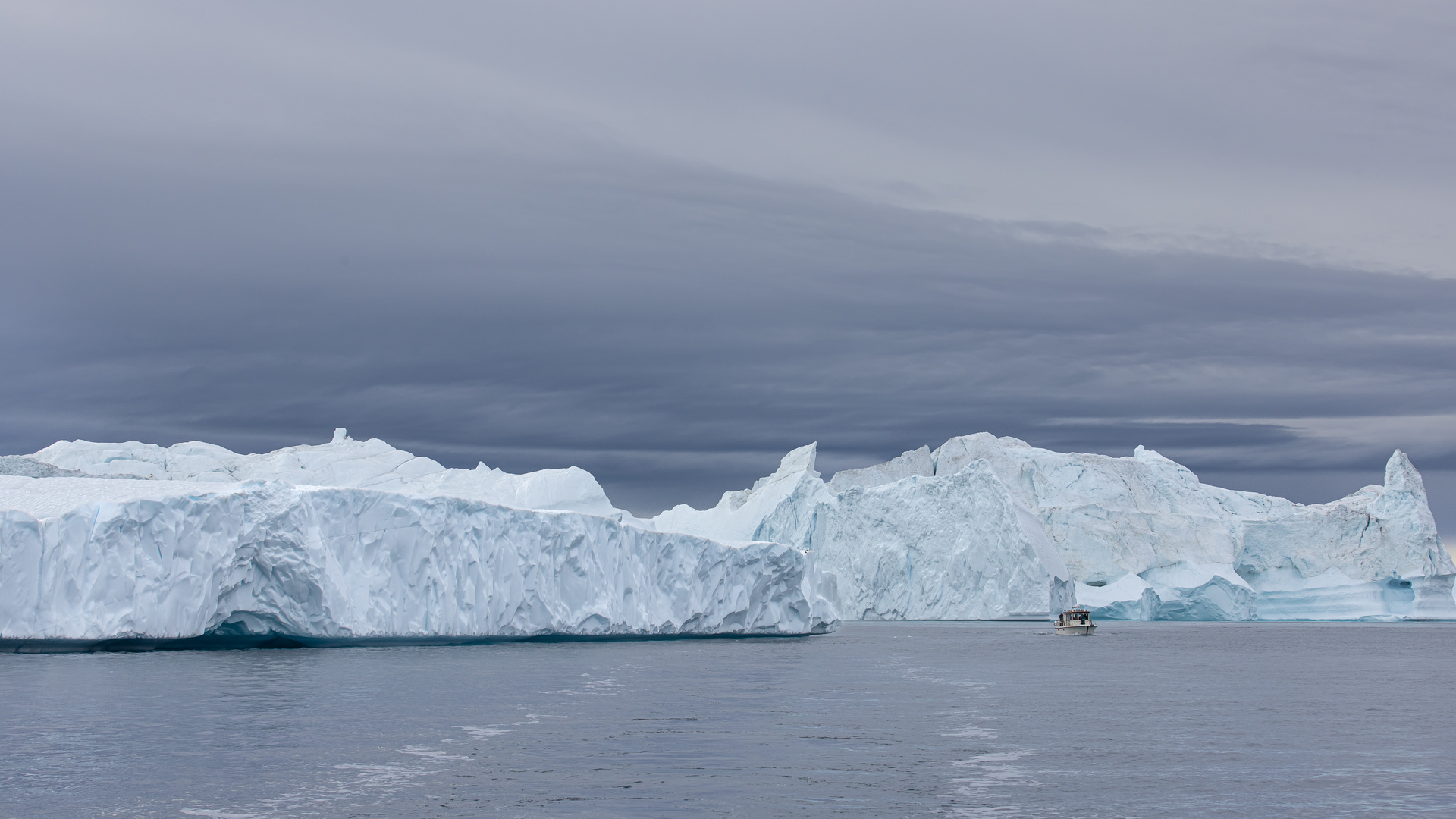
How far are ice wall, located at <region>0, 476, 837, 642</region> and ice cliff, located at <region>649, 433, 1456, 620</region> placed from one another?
61.2 feet

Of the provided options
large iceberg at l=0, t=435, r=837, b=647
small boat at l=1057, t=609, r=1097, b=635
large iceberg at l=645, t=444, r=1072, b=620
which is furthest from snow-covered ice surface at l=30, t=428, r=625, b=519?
small boat at l=1057, t=609, r=1097, b=635

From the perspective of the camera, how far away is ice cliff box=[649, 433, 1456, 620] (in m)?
50.8

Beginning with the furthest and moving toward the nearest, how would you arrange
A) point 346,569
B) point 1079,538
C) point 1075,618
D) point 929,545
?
point 1079,538
point 929,545
point 1075,618
point 346,569

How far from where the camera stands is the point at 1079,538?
192ft

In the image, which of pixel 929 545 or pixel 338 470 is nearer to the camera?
pixel 929 545

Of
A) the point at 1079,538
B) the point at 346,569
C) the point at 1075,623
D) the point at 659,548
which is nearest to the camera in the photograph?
the point at 346,569

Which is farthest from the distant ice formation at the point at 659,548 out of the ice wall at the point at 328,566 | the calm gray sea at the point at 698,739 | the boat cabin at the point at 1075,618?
the boat cabin at the point at 1075,618

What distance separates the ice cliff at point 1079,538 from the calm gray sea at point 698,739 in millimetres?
25629

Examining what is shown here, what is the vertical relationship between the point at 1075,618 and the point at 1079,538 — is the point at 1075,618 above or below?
below

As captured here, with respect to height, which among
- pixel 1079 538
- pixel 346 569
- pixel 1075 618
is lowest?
pixel 1075 618

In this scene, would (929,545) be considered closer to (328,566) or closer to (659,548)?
(659,548)

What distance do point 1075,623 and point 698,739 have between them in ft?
122

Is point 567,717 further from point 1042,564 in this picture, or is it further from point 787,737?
point 1042,564

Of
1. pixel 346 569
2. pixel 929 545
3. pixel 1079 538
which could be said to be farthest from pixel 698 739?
pixel 1079 538
